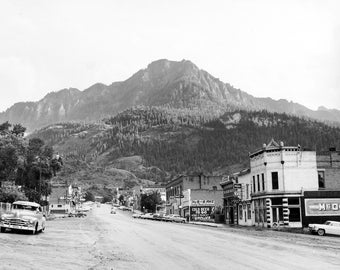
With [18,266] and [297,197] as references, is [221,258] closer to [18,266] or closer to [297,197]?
[18,266]

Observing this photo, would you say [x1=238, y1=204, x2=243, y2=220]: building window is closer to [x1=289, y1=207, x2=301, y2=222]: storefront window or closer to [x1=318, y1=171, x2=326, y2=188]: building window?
[x1=289, y1=207, x2=301, y2=222]: storefront window

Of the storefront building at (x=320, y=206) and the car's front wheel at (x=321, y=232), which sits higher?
the storefront building at (x=320, y=206)

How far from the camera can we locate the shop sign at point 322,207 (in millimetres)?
57344

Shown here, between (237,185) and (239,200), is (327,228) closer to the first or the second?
(237,185)

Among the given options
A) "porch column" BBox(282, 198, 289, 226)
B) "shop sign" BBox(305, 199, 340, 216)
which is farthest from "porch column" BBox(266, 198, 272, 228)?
"shop sign" BBox(305, 199, 340, 216)

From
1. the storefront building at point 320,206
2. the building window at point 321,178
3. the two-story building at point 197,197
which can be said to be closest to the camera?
the storefront building at point 320,206

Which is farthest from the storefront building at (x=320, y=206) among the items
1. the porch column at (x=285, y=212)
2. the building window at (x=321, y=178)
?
the porch column at (x=285, y=212)

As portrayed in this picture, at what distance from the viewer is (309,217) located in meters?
57.2

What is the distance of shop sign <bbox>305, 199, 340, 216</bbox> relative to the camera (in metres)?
57.3

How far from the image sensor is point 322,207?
57.4m

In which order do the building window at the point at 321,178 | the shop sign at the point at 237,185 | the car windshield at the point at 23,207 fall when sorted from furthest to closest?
the shop sign at the point at 237,185 < the building window at the point at 321,178 < the car windshield at the point at 23,207

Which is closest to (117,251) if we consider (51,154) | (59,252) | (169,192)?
(59,252)

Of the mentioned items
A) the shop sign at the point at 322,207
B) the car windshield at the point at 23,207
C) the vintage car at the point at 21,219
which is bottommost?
the vintage car at the point at 21,219

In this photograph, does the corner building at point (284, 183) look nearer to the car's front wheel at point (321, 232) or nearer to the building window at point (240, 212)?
the building window at point (240, 212)
